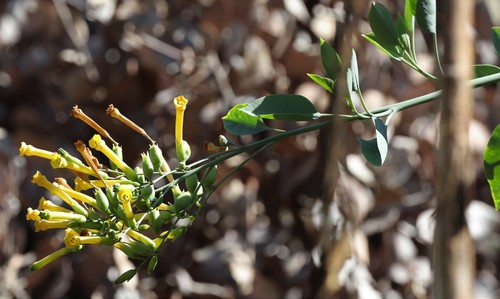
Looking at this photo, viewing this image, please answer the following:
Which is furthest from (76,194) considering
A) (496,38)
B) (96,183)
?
(496,38)

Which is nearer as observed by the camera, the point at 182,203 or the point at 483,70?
the point at 182,203

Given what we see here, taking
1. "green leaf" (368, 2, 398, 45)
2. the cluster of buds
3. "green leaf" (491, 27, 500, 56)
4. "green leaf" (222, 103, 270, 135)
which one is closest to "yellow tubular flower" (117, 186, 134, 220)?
the cluster of buds

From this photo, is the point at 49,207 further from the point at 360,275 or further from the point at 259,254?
the point at 259,254

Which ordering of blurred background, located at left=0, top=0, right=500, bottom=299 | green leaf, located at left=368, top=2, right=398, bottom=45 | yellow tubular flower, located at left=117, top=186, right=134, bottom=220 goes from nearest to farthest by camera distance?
yellow tubular flower, located at left=117, top=186, right=134, bottom=220 < green leaf, located at left=368, top=2, right=398, bottom=45 < blurred background, located at left=0, top=0, right=500, bottom=299

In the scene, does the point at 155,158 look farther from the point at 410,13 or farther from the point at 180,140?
the point at 410,13

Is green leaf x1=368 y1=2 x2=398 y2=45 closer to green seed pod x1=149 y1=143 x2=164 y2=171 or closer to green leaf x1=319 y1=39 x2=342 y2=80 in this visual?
green leaf x1=319 y1=39 x2=342 y2=80

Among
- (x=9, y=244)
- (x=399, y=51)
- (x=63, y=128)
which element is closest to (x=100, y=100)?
(x=63, y=128)
